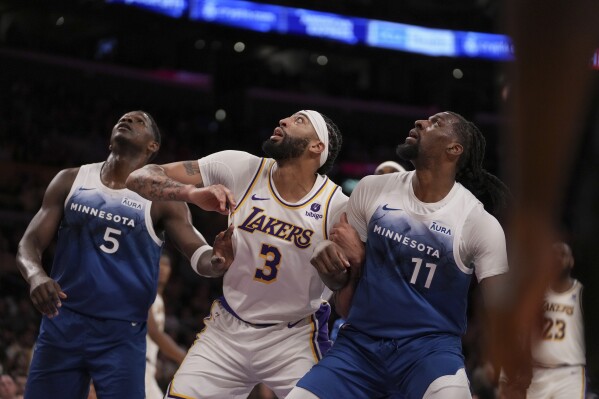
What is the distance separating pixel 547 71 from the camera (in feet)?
3.55

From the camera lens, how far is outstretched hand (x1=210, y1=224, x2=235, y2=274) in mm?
4816

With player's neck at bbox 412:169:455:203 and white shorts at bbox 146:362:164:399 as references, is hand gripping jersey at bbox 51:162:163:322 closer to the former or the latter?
player's neck at bbox 412:169:455:203

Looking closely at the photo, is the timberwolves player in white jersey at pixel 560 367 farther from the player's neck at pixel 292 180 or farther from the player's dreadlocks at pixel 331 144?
the player's neck at pixel 292 180

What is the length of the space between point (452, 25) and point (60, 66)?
9.72 metres

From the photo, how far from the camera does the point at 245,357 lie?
4805 millimetres

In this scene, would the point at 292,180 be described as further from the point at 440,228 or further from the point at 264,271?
the point at 440,228

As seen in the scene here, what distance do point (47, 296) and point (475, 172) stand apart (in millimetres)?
2514

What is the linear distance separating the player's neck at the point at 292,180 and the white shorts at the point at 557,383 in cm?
301

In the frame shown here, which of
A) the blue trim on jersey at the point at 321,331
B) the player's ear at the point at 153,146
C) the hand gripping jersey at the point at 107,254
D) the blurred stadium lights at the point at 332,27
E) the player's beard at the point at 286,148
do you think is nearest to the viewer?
the blue trim on jersey at the point at 321,331

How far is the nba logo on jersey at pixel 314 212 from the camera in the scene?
16.5 feet

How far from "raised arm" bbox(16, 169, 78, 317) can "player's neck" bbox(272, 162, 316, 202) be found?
1.40 metres

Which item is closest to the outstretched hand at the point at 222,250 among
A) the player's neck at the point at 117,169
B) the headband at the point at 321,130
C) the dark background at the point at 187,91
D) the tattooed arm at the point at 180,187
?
the tattooed arm at the point at 180,187

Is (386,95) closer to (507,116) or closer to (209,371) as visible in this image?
(209,371)

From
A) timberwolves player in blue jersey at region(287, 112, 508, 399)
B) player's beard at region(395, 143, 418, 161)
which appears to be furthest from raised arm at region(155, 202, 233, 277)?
player's beard at region(395, 143, 418, 161)
